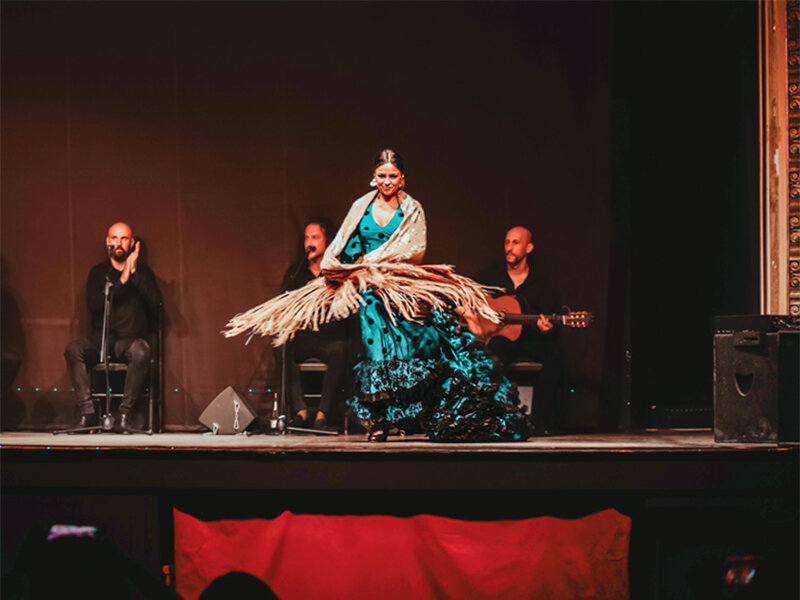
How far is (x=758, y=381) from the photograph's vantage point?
3.91 m

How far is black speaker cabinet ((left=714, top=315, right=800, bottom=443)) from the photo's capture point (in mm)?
3836

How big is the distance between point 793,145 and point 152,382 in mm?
4780

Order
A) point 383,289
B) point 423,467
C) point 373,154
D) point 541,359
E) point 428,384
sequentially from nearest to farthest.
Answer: point 423,467, point 383,289, point 428,384, point 541,359, point 373,154

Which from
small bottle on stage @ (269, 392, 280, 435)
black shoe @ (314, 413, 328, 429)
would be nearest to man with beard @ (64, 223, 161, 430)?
small bottle on stage @ (269, 392, 280, 435)

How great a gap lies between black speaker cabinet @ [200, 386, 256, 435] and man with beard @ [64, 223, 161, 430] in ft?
1.78

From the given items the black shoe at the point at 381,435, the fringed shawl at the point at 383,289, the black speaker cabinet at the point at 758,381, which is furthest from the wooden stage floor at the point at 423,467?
the fringed shawl at the point at 383,289

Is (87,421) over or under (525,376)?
under

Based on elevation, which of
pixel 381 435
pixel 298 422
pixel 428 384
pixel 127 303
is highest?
pixel 127 303

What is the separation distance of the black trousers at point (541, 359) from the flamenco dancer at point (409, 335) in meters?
1.03

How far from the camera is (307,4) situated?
6184 millimetres

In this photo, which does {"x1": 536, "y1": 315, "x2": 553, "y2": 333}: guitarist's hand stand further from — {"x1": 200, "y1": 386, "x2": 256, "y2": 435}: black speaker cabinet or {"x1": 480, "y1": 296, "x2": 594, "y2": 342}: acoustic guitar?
{"x1": 200, "y1": 386, "x2": 256, "y2": 435}: black speaker cabinet

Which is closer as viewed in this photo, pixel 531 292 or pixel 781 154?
pixel 781 154

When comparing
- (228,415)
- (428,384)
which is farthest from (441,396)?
(228,415)

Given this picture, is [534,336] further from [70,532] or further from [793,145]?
[70,532]
